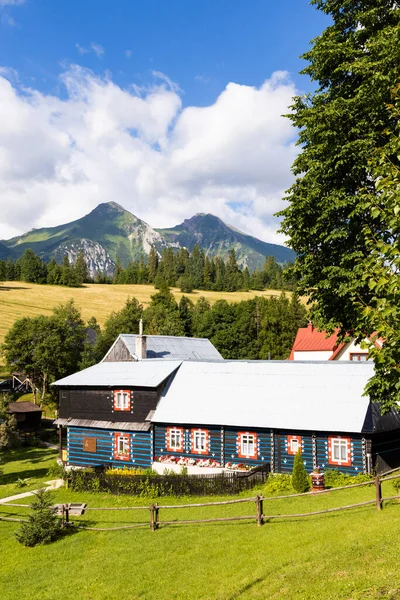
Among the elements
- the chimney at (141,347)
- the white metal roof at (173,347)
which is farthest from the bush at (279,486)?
the chimney at (141,347)

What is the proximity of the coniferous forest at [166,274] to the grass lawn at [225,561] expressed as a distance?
120 m

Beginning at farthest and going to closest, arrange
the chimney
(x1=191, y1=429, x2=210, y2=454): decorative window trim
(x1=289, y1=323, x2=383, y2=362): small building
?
(x1=289, y1=323, x2=383, y2=362): small building < the chimney < (x1=191, y1=429, x2=210, y2=454): decorative window trim

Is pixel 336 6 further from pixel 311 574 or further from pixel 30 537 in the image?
pixel 30 537

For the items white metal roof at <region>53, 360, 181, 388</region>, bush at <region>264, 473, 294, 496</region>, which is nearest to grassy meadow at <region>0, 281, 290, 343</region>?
white metal roof at <region>53, 360, 181, 388</region>

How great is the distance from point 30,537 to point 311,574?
12.0 meters

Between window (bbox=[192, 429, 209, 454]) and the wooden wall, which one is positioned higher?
the wooden wall

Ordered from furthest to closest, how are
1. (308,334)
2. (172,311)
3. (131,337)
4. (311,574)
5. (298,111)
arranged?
(172,311), (308,334), (131,337), (298,111), (311,574)

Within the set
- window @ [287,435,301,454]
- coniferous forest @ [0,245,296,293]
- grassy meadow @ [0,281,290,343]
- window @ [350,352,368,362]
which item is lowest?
window @ [287,435,301,454]

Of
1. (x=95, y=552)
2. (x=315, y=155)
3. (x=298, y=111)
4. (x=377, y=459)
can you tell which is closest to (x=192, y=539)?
(x=95, y=552)

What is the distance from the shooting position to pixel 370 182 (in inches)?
755

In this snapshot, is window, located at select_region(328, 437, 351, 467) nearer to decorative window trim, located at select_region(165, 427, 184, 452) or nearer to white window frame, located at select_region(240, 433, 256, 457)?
white window frame, located at select_region(240, 433, 256, 457)

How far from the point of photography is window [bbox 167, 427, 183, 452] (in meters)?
30.8

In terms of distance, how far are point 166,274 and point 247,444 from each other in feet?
458

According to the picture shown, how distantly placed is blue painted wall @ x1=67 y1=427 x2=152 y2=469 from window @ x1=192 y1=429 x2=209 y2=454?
3270 millimetres
